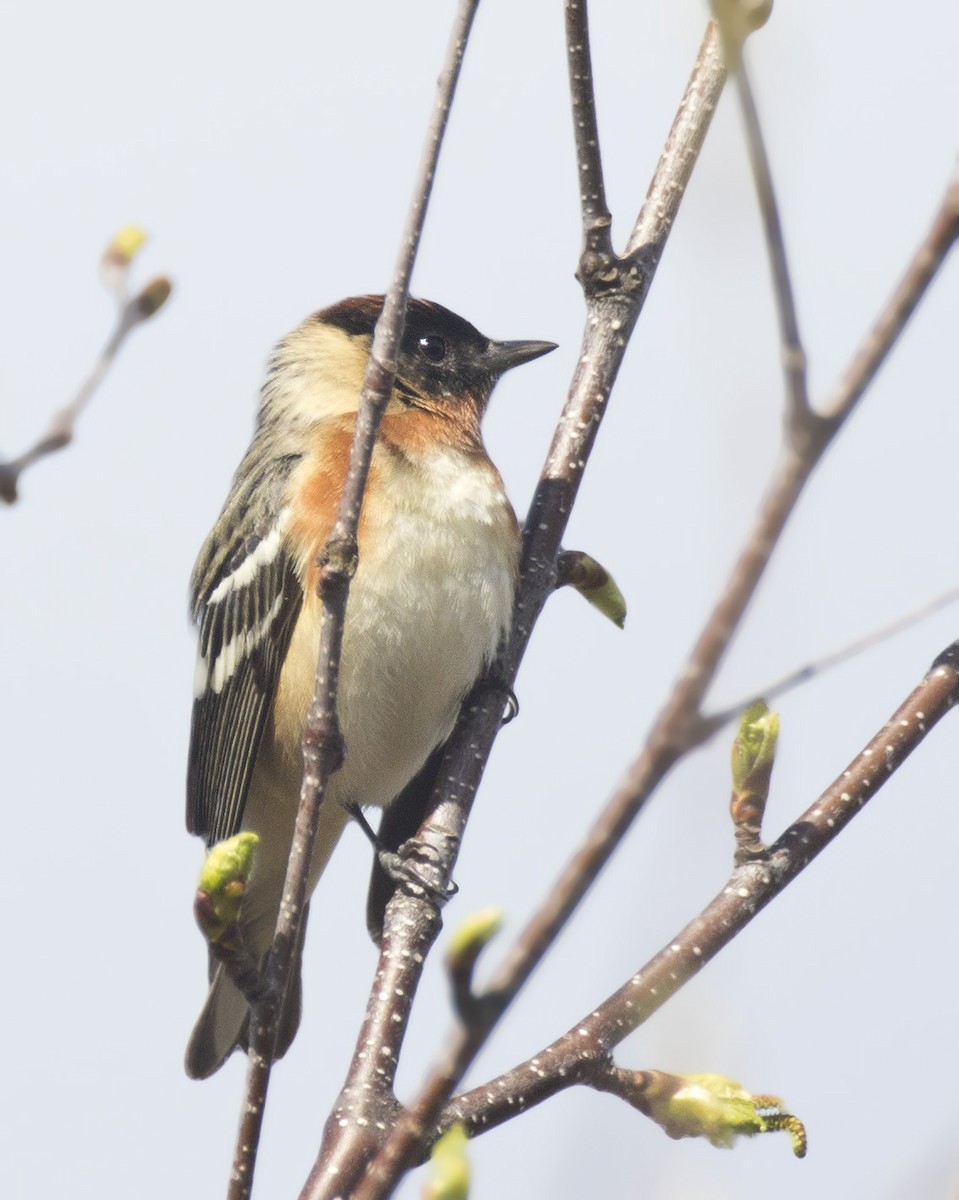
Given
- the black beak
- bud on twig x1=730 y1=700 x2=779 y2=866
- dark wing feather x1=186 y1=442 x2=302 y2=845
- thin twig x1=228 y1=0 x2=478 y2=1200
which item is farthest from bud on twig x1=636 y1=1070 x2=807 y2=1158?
the black beak

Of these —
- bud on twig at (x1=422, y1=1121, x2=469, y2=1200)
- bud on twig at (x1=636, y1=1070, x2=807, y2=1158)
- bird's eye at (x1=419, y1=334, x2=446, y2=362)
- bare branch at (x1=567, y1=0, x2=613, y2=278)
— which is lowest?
bud on twig at (x1=422, y1=1121, x2=469, y2=1200)

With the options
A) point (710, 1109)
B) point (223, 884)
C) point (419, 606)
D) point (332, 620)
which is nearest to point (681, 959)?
point (710, 1109)

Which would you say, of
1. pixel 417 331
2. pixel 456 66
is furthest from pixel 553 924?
pixel 417 331

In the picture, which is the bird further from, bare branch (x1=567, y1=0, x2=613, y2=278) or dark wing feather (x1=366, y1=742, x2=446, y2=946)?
bare branch (x1=567, y1=0, x2=613, y2=278)

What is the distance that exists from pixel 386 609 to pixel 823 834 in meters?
2.02

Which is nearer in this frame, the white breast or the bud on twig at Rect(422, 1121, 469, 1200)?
the bud on twig at Rect(422, 1121, 469, 1200)

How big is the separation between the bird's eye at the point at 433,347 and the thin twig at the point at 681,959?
324 cm

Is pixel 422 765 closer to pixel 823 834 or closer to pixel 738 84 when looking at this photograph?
pixel 823 834

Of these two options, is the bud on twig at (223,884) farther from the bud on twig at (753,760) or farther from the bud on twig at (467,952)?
the bud on twig at (467,952)

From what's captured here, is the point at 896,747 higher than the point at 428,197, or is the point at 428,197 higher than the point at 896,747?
the point at 428,197

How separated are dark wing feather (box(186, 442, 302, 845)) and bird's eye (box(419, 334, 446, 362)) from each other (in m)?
0.85

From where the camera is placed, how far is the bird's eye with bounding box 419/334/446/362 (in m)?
6.33

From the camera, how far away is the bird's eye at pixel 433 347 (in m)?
6.33

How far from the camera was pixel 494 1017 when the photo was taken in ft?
5.03
